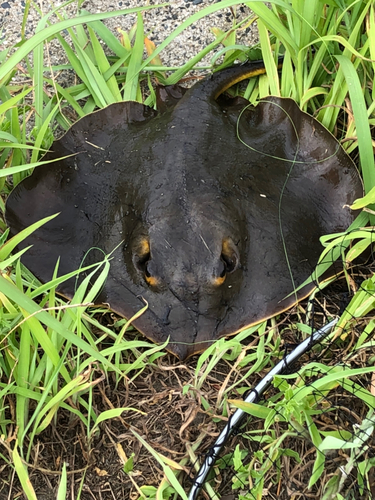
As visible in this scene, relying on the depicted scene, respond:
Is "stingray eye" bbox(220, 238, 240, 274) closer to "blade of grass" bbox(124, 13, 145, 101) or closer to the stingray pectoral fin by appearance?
the stingray pectoral fin

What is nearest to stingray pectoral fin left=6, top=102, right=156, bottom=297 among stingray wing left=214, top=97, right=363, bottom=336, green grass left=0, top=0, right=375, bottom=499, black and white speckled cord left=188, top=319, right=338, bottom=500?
green grass left=0, top=0, right=375, bottom=499

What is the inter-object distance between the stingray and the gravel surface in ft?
→ 1.51

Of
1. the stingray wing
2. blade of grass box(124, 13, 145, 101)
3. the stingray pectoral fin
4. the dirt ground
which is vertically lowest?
the dirt ground

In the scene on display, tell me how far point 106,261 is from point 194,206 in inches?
19.8

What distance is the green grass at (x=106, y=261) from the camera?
211 centimetres

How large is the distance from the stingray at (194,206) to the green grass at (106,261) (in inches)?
5.2

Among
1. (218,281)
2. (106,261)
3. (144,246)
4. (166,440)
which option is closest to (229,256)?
(218,281)

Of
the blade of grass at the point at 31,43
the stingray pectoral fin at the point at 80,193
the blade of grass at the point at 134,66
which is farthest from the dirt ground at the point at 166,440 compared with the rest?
the blade of grass at the point at 134,66

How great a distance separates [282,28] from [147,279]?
1.65m

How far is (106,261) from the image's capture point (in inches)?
87.9

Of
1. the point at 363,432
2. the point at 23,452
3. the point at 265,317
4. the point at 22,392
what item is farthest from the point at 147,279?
the point at 363,432

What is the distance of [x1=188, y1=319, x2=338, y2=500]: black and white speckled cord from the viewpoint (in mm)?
2148

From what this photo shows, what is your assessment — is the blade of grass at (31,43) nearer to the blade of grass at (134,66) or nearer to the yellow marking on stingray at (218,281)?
the blade of grass at (134,66)

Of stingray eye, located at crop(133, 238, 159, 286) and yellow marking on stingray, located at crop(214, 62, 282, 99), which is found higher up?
yellow marking on stingray, located at crop(214, 62, 282, 99)
